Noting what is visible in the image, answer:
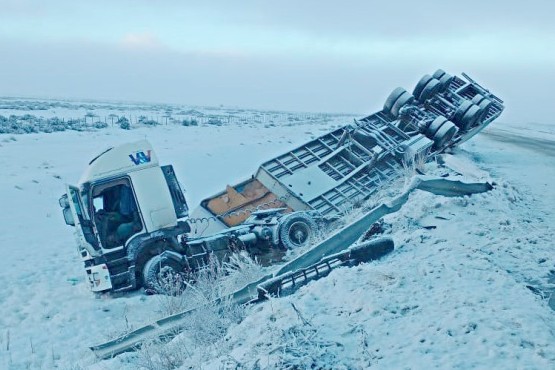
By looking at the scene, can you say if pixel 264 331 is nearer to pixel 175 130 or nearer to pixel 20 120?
pixel 175 130

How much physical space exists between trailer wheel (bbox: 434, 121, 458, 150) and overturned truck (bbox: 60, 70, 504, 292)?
0.02m

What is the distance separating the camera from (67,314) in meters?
8.06

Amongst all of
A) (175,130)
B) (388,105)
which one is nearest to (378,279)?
(388,105)

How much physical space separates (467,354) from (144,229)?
Result: 638cm

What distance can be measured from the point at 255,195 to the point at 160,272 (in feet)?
9.73

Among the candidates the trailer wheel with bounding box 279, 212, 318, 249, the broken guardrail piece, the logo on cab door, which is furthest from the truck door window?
the broken guardrail piece

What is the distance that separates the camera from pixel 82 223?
859 centimetres

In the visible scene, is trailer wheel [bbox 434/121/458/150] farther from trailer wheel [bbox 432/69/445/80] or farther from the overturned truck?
trailer wheel [bbox 432/69/445/80]

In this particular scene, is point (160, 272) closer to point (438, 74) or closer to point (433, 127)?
point (433, 127)

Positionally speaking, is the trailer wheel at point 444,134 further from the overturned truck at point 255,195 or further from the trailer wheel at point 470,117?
the trailer wheel at point 470,117

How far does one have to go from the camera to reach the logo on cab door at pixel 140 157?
8.88m

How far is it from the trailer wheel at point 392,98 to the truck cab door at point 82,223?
8.22 m

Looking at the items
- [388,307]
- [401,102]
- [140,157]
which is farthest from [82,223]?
[401,102]

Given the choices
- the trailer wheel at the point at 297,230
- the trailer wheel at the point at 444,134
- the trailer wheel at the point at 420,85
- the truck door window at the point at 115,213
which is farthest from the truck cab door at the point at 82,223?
the trailer wheel at the point at 420,85
